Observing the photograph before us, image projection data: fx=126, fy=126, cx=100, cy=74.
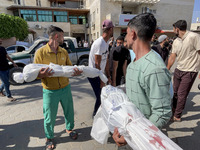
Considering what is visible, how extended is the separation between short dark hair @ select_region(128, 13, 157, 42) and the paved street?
2.18 metres

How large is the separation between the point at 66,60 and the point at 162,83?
191cm

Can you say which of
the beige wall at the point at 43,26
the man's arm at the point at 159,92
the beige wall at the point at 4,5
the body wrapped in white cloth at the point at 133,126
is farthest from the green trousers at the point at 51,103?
the beige wall at the point at 4,5

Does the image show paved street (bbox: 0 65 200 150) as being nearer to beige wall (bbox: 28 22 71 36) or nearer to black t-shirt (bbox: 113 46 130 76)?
black t-shirt (bbox: 113 46 130 76)

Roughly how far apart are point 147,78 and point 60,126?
271 centimetres

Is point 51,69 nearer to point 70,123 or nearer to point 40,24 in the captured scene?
point 70,123

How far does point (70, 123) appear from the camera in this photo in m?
2.65

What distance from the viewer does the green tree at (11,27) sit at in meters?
16.9

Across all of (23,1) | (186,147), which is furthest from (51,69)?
(23,1)

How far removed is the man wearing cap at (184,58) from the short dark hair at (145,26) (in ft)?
7.12

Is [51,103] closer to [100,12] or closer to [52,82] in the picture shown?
[52,82]

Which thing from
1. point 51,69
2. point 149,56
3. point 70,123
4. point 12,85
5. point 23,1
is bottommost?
point 12,85

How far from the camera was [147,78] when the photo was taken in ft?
3.48

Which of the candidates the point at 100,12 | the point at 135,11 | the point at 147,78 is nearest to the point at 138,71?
the point at 147,78

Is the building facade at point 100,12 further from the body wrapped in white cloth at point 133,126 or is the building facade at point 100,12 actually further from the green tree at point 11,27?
the body wrapped in white cloth at point 133,126
